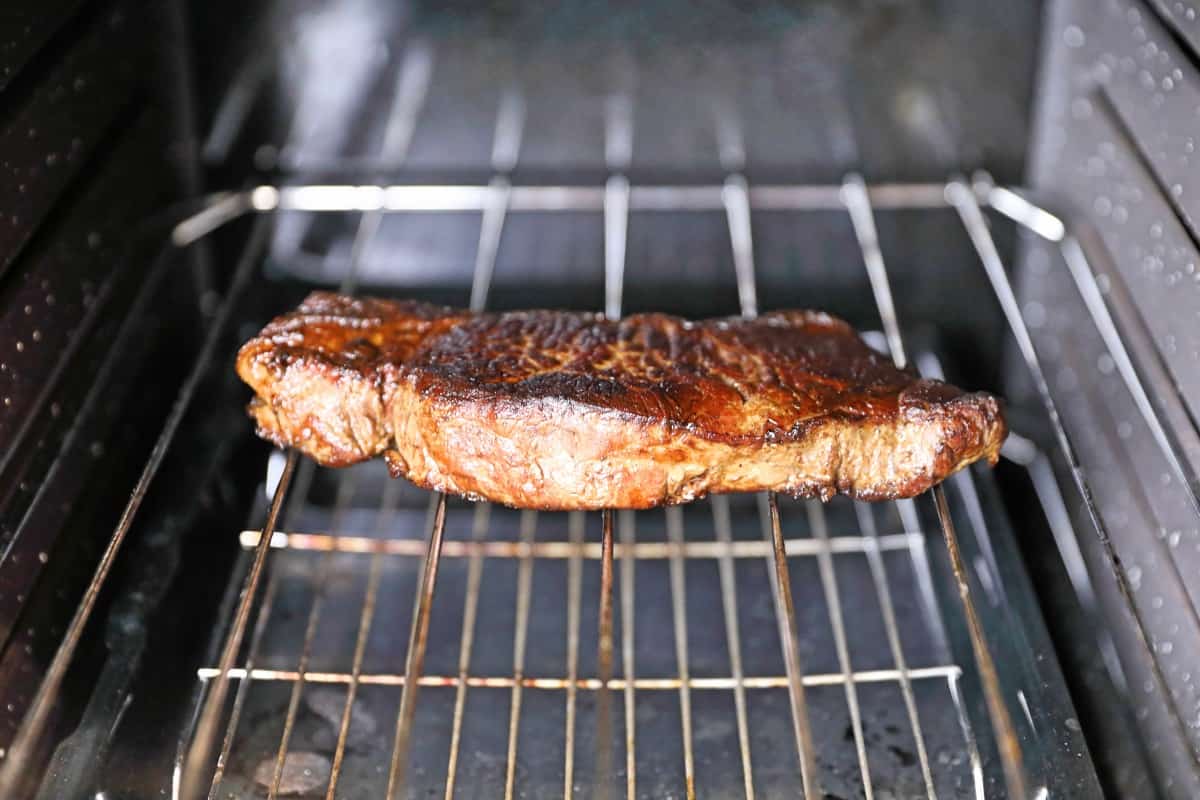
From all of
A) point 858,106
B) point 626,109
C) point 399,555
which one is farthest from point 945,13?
point 399,555

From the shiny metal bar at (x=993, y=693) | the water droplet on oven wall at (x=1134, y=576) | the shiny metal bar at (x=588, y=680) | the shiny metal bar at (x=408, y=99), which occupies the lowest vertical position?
the shiny metal bar at (x=993, y=693)

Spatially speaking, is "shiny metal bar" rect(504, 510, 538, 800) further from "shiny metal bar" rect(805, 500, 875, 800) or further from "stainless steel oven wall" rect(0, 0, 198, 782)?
"stainless steel oven wall" rect(0, 0, 198, 782)

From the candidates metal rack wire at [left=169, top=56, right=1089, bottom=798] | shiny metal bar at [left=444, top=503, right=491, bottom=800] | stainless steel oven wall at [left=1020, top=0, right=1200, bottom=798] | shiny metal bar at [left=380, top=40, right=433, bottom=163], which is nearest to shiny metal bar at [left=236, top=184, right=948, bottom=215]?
metal rack wire at [left=169, top=56, right=1089, bottom=798]

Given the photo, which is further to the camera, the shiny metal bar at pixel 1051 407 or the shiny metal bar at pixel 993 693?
the shiny metal bar at pixel 1051 407


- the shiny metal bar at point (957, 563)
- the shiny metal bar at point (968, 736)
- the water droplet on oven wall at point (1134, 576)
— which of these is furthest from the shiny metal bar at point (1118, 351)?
the shiny metal bar at point (968, 736)

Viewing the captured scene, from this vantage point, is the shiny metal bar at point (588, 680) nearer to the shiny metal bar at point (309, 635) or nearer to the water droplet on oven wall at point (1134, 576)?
the shiny metal bar at point (309, 635)

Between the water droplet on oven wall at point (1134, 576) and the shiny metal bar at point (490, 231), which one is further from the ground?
the shiny metal bar at point (490, 231)
